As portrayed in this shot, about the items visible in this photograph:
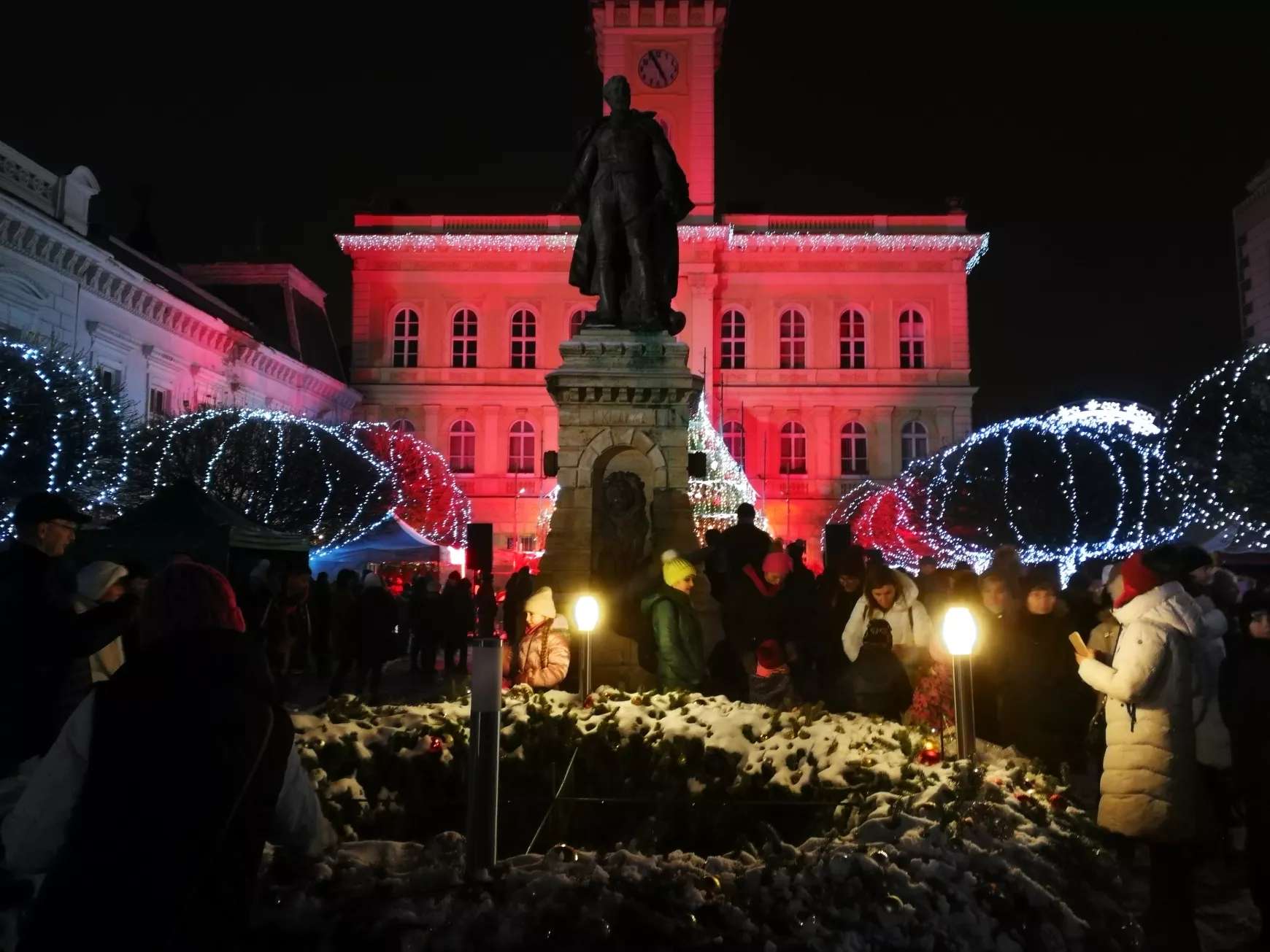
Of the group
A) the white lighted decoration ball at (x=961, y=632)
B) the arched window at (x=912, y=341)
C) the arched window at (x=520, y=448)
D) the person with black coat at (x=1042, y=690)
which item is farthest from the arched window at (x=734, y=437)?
the white lighted decoration ball at (x=961, y=632)

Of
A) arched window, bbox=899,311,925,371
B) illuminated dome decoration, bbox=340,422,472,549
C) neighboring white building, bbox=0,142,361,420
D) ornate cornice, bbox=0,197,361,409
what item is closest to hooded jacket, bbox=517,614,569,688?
neighboring white building, bbox=0,142,361,420

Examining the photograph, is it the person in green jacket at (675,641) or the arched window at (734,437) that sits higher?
the arched window at (734,437)

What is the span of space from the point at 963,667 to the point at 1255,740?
160cm

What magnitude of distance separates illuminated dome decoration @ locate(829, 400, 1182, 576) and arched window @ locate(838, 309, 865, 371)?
15.5m

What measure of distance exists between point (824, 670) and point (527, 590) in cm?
501

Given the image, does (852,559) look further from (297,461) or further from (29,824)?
(297,461)

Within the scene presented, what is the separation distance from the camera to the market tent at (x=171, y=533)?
1145 cm

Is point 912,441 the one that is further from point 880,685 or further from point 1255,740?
point 1255,740

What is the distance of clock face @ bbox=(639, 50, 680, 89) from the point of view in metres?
41.5

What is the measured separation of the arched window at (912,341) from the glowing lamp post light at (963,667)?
39.3 metres

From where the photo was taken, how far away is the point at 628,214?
8.99 m

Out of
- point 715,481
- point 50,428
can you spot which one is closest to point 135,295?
point 50,428

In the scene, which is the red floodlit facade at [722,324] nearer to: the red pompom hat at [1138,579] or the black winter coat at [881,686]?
the black winter coat at [881,686]

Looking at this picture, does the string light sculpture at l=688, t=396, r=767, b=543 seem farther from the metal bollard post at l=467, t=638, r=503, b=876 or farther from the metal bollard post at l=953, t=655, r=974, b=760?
the metal bollard post at l=467, t=638, r=503, b=876
